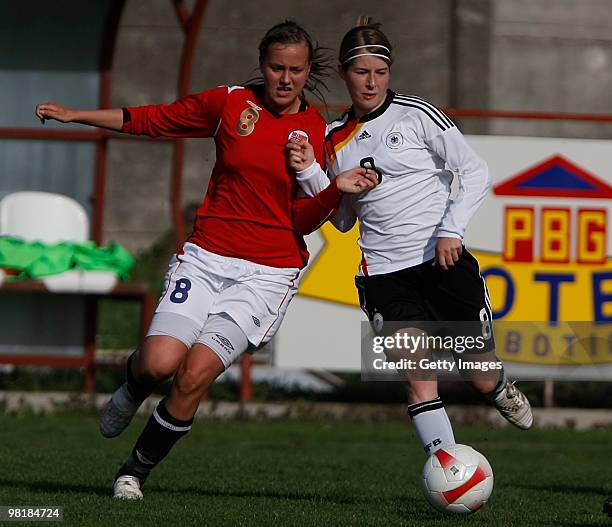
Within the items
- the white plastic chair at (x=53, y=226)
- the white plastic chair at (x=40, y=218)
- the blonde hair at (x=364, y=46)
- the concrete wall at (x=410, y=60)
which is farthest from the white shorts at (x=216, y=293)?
the concrete wall at (x=410, y=60)

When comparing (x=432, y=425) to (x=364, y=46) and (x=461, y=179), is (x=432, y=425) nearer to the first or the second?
(x=461, y=179)

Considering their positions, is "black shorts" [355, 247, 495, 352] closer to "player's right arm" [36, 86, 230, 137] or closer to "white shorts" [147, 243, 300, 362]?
"white shorts" [147, 243, 300, 362]

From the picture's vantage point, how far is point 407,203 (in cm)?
712

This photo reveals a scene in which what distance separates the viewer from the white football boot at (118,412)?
23.6ft

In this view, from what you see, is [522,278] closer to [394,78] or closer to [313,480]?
[313,480]

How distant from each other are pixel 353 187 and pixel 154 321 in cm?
117

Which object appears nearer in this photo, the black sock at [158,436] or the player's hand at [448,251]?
the player's hand at [448,251]

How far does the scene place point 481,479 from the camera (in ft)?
21.9

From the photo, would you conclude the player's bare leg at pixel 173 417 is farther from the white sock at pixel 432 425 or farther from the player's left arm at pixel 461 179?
the player's left arm at pixel 461 179

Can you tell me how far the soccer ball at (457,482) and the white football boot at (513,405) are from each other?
77cm

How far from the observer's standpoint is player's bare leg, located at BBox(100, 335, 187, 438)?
22.5ft

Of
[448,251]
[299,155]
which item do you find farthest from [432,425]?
[299,155]

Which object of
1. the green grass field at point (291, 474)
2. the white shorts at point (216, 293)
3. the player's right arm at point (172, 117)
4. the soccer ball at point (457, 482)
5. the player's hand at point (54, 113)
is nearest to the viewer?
the soccer ball at point (457, 482)

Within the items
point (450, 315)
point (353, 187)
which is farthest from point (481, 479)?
point (353, 187)
